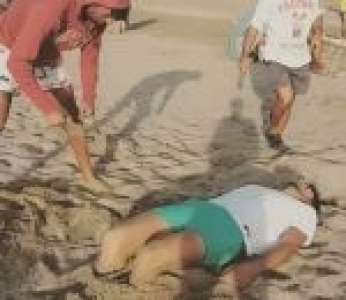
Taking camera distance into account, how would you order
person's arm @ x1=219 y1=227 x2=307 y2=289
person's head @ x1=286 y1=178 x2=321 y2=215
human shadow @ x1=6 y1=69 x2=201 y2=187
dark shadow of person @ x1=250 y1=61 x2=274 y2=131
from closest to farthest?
person's arm @ x1=219 y1=227 x2=307 y2=289 → person's head @ x1=286 y1=178 x2=321 y2=215 → human shadow @ x1=6 y1=69 x2=201 y2=187 → dark shadow of person @ x1=250 y1=61 x2=274 y2=131

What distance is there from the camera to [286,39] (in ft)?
20.5

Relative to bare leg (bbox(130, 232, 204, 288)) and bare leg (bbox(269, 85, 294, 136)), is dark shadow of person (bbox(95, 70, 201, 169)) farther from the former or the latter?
bare leg (bbox(130, 232, 204, 288))

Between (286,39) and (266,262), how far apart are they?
2.68 m

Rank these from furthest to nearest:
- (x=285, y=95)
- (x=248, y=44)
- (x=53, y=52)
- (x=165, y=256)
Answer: (x=285, y=95)
(x=248, y=44)
(x=53, y=52)
(x=165, y=256)

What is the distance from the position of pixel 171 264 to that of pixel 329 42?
746cm

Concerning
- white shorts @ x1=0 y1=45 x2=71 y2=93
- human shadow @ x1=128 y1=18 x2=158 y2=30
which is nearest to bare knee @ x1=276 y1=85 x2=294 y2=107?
white shorts @ x1=0 y1=45 x2=71 y2=93

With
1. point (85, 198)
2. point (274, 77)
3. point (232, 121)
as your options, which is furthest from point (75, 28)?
point (274, 77)

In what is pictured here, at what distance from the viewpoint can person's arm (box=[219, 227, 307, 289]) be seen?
13.0ft

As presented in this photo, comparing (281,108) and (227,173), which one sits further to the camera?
(281,108)

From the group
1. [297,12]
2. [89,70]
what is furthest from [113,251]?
[297,12]

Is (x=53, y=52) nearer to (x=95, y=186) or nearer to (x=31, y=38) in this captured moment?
(x=31, y=38)

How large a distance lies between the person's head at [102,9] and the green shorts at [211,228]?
113 centimetres

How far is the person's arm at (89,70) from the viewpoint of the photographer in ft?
16.9

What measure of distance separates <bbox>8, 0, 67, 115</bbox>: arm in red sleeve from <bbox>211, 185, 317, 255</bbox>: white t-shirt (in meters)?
1.25
